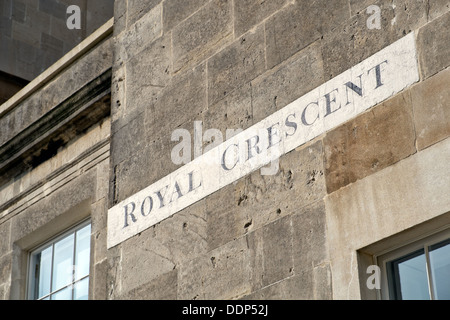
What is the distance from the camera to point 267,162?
23.0 feet

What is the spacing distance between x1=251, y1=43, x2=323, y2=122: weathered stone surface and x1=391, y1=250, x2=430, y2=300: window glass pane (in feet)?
4.47

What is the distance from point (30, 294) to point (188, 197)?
286cm

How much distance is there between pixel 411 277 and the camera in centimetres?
612

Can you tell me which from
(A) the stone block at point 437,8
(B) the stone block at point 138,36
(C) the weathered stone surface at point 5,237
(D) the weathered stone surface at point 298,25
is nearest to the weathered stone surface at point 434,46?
(A) the stone block at point 437,8

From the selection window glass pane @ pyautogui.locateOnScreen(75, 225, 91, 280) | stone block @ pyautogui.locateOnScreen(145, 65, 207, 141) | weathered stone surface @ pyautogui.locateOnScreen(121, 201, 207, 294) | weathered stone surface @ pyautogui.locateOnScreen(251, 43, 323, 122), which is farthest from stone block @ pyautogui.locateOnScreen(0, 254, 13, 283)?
weathered stone surface @ pyautogui.locateOnScreen(251, 43, 323, 122)

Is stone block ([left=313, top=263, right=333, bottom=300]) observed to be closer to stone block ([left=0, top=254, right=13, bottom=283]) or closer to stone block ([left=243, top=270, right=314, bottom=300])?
stone block ([left=243, top=270, right=314, bottom=300])

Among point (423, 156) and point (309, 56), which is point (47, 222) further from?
point (423, 156)

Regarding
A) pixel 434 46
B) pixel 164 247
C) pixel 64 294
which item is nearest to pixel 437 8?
pixel 434 46

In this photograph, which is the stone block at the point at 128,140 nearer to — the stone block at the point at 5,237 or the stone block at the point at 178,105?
the stone block at the point at 178,105

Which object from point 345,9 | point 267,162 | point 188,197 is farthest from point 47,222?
point 345,9

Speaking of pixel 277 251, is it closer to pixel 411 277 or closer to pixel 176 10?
pixel 411 277

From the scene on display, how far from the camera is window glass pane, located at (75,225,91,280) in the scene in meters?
9.15

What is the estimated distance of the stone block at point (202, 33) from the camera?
7.91 m

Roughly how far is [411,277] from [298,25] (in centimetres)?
204
